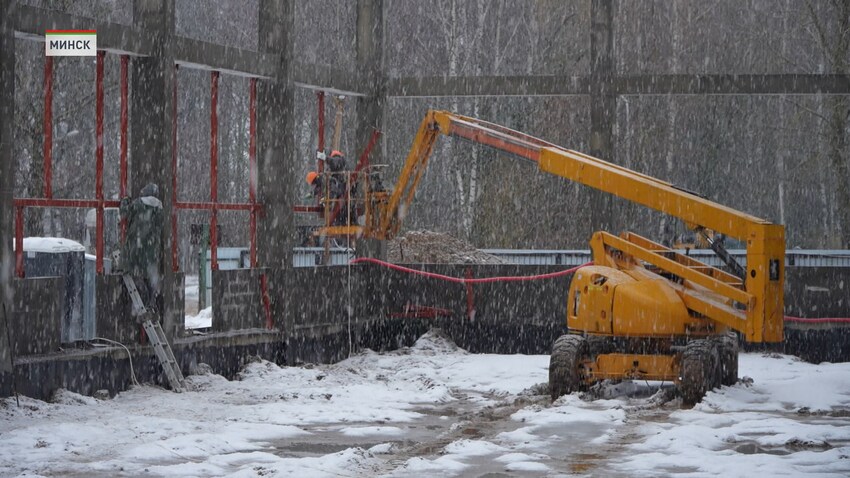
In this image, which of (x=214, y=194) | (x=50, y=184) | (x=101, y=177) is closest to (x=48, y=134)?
(x=50, y=184)

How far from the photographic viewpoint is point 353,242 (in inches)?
741

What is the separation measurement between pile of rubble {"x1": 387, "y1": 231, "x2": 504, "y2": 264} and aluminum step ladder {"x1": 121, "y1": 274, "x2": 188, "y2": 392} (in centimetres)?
876

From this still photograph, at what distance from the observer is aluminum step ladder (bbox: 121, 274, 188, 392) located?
13.3 metres

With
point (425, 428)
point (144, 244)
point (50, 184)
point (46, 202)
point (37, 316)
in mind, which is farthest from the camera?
point (144, 244)

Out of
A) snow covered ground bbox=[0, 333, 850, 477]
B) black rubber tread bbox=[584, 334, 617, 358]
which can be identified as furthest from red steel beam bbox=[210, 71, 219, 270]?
black rubber tread bbox=[584, 334, 617, 358]

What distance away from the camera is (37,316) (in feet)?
39.5

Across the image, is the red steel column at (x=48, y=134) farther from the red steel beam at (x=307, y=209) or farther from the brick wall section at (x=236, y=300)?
the red steel beam at (x=307, y=209)

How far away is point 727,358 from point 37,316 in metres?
7.55

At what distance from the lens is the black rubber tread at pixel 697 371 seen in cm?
1250

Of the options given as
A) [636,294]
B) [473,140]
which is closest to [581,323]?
[636,294]

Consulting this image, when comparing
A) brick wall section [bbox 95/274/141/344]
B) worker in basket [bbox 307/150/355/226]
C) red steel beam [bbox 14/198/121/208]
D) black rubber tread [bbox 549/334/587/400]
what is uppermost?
worker in basket [bbox 307/150/355/226]

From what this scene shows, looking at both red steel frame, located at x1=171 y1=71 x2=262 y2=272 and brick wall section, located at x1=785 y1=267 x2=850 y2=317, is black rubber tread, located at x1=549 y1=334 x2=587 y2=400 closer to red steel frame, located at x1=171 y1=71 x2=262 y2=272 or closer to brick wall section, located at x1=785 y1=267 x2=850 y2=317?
red steel frame, located at x1=171 y1=71 x2=262 y2=272

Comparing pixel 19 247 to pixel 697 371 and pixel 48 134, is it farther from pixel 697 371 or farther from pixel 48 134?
pixel 697 371

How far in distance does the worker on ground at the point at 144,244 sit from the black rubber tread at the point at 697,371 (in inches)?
235
